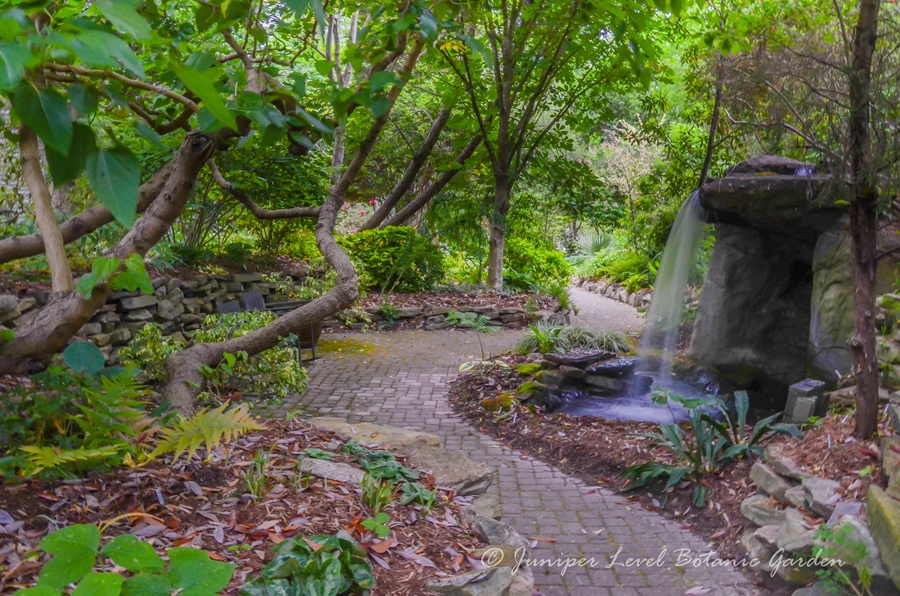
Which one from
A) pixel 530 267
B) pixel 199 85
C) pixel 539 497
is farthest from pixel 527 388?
pixel 530 267

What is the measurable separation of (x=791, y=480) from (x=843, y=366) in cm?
239

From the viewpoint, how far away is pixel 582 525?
3.89m

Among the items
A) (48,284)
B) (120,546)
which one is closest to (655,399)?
(120,546)

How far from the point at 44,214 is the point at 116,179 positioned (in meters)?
1.14

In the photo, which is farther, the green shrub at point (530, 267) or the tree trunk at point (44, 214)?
the green shrub at point (530, 267)

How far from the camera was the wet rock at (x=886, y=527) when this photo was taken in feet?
8.55

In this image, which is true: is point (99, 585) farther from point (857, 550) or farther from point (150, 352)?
point (150, 352)

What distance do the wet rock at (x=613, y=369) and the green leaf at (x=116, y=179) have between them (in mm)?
6076

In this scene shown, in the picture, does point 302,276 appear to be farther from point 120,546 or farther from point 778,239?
point 120,546

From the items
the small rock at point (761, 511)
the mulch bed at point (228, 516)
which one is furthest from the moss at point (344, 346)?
the small rock at point (761, 511)

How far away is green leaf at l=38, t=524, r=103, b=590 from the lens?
153 cm

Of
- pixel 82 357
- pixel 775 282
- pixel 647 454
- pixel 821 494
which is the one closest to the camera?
pixel 82 357

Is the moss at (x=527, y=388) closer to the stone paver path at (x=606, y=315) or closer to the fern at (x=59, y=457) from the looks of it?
the stone paver path at (x=606, y=315)

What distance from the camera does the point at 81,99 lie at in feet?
5.32
